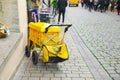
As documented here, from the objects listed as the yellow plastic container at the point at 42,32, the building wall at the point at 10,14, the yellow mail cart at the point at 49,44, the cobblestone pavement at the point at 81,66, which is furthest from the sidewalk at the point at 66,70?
the building wall at the point at 10,14

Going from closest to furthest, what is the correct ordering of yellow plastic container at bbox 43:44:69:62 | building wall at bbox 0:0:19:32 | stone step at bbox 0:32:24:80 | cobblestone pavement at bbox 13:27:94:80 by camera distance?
stone step at bbox 0:32:24:80, cobblestone pavement at bbox 13:27:94:80, yellow plastic container at bbox 43:44:69:62, building wall at bbox 0:0:19:32

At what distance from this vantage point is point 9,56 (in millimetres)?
4715

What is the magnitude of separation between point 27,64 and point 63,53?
3.26 feet

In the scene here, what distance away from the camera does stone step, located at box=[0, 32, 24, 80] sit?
14.2ft

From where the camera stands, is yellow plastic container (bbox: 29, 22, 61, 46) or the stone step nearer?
the stone step

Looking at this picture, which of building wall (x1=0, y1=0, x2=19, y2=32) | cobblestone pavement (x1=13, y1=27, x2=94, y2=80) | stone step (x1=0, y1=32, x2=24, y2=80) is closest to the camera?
stone step (x1=0, y1=32, x2=24, y2=80)

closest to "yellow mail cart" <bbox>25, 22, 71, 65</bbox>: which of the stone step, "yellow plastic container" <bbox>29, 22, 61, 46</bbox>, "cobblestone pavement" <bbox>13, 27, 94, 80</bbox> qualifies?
"yellow plastic container" <bbox>29, 22, 61, 46</bbox>

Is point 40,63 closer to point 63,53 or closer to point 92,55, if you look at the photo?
point 63,53

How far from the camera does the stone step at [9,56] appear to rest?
171 inches

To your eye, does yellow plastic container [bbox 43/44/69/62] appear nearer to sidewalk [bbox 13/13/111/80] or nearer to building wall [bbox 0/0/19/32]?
sidewalk [bbox 13/13/111/80]

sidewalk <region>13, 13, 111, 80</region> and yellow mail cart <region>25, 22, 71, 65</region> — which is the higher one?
yellow mail cart <region>25, 22, 71, 65</region>

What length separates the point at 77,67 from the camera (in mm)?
6160

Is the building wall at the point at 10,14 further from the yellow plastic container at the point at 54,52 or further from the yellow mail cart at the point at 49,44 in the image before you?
the yellow plastic container at the point at 54,52

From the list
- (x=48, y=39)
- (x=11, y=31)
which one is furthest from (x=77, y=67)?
(x=11, y=31)
